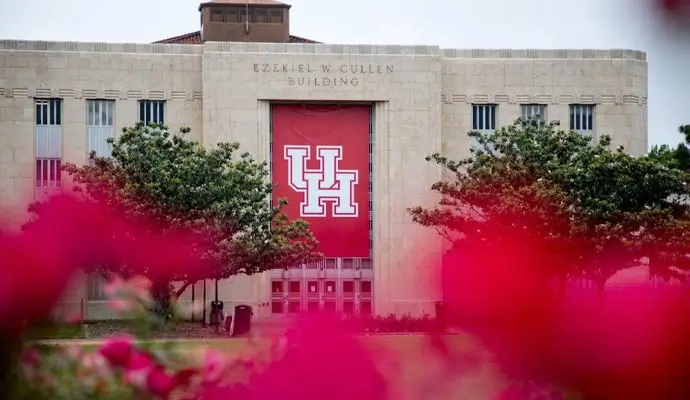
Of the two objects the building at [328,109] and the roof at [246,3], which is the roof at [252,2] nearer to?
the roof at [246,3]

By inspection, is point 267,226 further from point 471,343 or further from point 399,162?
point 471,343

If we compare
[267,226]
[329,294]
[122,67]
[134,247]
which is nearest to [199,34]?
[122,67]

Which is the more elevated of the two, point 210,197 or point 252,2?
point 252,2

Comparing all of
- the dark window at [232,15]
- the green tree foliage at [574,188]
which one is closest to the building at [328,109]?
the green tree foliage at [574,188]

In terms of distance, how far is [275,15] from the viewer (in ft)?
223

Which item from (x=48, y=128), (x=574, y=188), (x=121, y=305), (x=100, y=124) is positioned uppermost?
(x=100, y=124)

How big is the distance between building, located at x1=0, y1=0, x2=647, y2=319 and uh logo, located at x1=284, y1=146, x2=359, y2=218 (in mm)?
58

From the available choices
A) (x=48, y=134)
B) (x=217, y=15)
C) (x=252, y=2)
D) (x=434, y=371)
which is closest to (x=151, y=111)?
(x=48, y=134)

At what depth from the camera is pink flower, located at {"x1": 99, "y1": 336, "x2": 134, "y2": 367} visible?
414 centimetres

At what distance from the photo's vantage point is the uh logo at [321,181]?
52812mm

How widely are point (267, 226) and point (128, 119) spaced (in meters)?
11.5

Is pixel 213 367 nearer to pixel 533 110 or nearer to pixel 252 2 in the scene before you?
pixel 533 110

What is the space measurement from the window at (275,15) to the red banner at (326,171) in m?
15.9

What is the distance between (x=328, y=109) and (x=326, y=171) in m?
2.54
